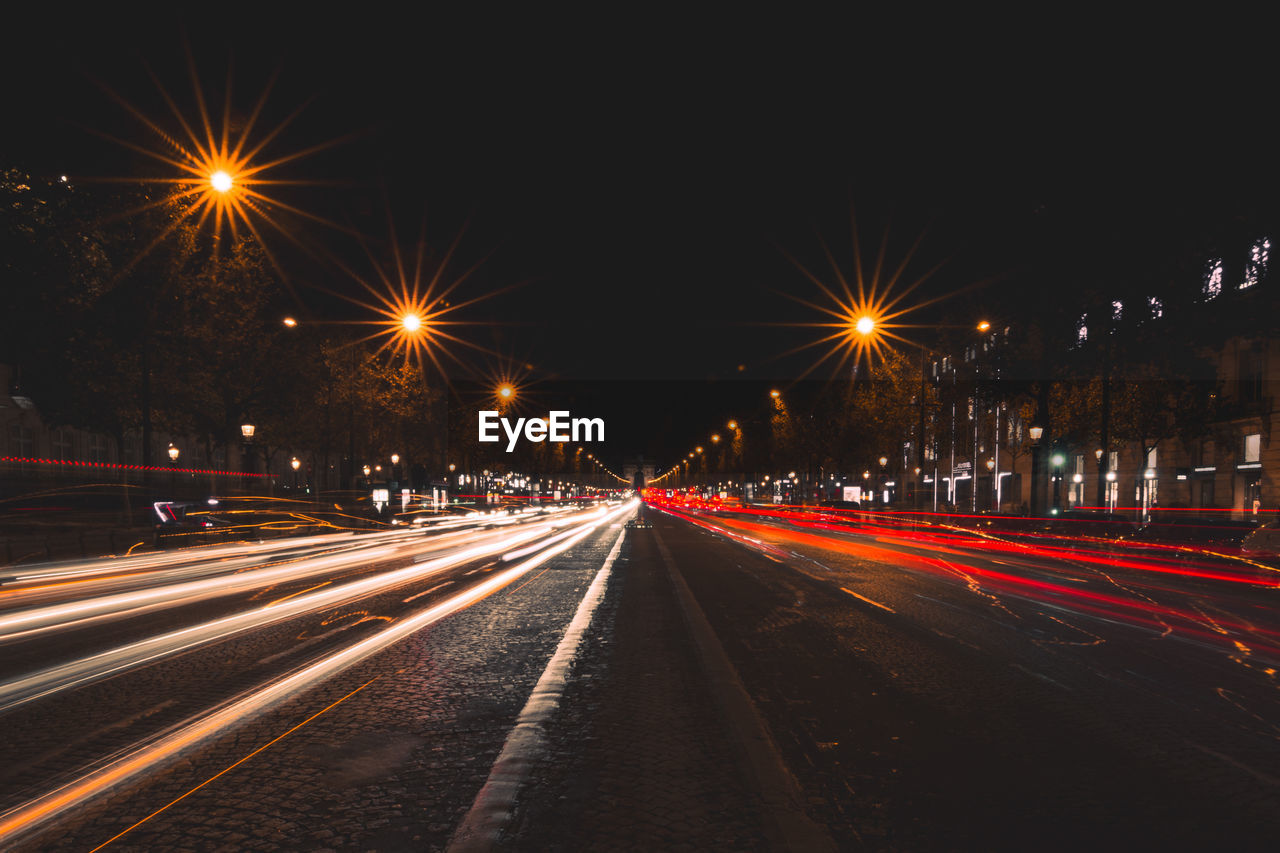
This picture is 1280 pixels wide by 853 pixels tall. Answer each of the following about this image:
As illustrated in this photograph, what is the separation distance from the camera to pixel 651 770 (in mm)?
4980

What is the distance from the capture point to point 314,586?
1525cm

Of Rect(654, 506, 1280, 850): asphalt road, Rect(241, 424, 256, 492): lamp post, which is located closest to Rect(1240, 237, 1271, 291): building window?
Rect(654, 506, 1280, 850): asphalt road

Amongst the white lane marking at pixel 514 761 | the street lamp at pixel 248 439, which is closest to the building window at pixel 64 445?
the street lamp at pixel 248 439

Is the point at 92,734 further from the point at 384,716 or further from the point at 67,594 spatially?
the point at 67,594

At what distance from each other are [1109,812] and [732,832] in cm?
192

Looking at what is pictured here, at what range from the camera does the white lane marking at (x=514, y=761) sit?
4.00 metres

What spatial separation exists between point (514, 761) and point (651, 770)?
0.81m

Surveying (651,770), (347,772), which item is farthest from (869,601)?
(347,772)

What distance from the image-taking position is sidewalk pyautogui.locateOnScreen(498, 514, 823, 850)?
158 inches

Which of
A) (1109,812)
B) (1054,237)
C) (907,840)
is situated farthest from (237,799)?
(1054,237)

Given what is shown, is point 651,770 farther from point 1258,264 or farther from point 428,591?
point 1258,264

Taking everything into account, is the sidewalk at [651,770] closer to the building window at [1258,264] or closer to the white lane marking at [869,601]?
the white lane marking at [869,601]

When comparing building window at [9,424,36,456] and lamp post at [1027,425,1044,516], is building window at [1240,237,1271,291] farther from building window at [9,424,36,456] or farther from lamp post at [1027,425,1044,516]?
building window at [9,424,36,456]

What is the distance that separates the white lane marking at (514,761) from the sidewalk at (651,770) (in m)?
0.08
